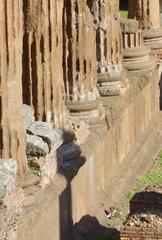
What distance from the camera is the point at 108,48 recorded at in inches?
589

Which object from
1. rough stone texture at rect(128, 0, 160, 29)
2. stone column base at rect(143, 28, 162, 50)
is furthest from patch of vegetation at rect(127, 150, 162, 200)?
rough stone texture at rect(128, 0, 160, 29)

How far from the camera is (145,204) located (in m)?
11.2

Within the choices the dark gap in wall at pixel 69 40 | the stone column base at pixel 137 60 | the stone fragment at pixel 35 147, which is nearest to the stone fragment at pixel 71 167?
the stone fragment at pixel 35 147

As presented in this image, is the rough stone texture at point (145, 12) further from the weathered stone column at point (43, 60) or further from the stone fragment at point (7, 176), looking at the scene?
the stone fragment at point (7, 176)

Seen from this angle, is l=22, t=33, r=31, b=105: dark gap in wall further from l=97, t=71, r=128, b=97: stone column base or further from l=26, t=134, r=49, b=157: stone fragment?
l=97, t=71, r=128, b=97: stone column base

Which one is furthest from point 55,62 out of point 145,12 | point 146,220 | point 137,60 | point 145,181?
point 145,12

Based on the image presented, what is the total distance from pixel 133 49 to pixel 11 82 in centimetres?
649

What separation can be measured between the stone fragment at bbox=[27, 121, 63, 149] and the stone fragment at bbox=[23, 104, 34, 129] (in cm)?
5

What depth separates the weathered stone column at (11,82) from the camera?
9.98 metres

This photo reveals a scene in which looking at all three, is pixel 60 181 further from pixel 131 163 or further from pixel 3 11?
pixel 131 163

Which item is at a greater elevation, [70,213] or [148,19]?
[148,19]

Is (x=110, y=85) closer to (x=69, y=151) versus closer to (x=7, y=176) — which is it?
(x=69, y=151)

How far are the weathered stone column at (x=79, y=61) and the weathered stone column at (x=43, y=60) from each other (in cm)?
99

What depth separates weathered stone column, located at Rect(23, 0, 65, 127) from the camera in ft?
37.9
